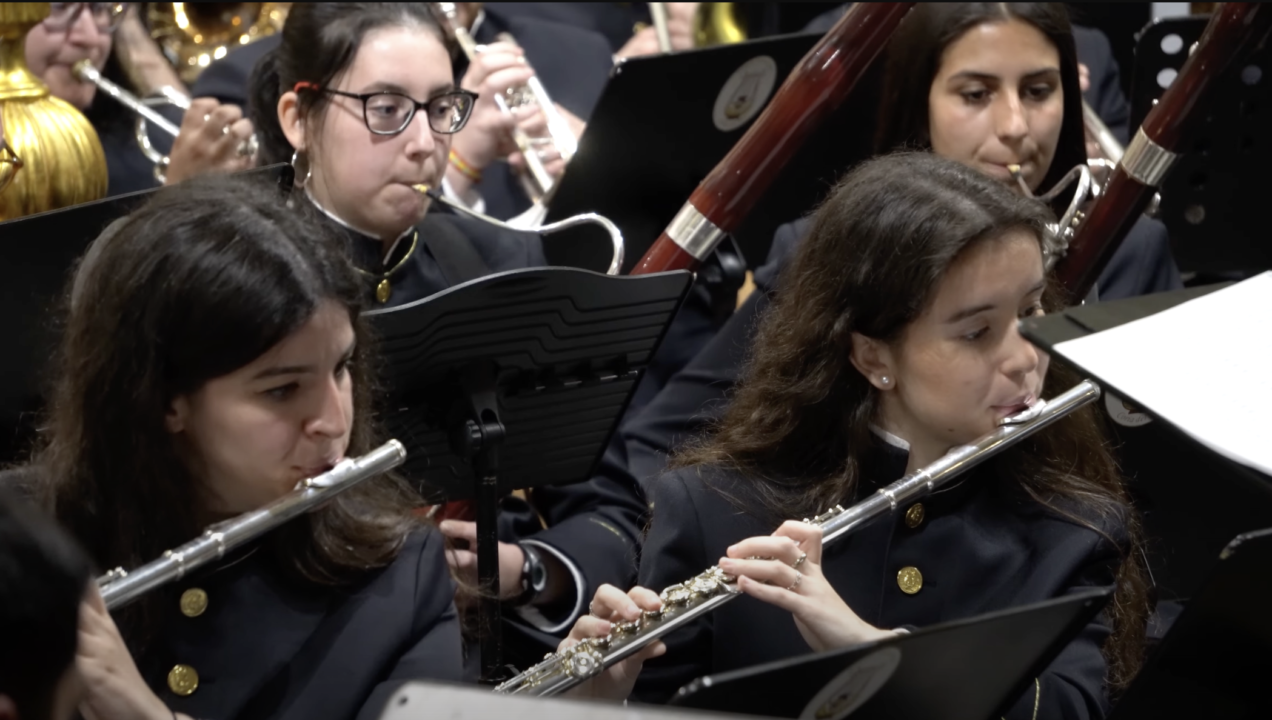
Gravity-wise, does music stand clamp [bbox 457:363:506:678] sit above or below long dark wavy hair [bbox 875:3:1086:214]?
below

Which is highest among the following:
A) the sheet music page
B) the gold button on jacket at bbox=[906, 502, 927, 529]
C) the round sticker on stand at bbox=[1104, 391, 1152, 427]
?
the sheet music page

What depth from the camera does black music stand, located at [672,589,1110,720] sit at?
87 centimetres

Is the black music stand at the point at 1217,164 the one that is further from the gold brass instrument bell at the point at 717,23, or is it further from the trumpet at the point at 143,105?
the trumpet at the point at 143,105

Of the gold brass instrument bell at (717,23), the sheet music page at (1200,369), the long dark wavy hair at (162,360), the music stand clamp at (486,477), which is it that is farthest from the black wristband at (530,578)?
the gold brass instrument bell at (717,23)

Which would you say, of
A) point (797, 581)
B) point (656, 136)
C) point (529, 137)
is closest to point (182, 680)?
point (797, 581)

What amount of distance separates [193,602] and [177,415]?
0.16m

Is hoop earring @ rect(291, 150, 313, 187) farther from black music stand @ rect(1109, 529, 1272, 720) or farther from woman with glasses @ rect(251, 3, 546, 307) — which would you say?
black music stand @ rect(1109, 529, 1272, 720)

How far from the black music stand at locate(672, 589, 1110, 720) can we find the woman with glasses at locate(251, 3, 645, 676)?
789 mm

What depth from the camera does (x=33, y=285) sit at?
1377 mm

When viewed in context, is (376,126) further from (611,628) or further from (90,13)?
(90,13)

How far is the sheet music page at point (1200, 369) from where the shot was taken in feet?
3.08

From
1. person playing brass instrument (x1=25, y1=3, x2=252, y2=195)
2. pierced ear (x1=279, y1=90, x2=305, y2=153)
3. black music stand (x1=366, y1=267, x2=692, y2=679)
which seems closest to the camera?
black music stand (x1=366, y1=267, x2=692, y2=679)

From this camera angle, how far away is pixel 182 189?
4.45 ft

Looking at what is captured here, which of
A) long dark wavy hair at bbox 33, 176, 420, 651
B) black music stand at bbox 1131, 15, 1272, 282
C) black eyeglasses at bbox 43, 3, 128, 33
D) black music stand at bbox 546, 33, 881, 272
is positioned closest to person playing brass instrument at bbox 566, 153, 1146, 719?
long dark wavy hair at bbox 33, 176, 420, 651
